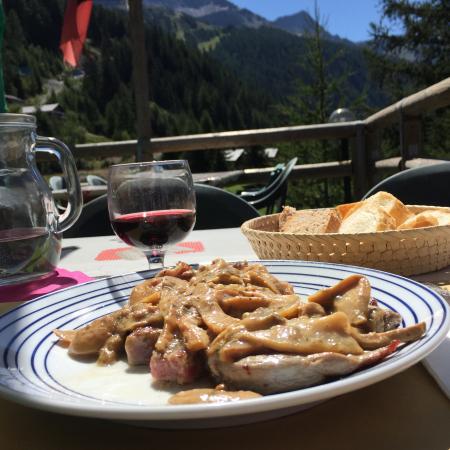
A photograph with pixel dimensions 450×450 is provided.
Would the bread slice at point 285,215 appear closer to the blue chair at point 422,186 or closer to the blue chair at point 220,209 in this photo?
the blue chair at point 220,209

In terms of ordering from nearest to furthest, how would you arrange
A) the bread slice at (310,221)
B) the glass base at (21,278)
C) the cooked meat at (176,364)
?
1. the cooked meat at (176,364)
2. the glass base at (21,278)
3. the bread slice at (310,221)

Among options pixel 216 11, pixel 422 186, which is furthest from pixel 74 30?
pixel 216 11

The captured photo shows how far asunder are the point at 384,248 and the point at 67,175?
0.75 m

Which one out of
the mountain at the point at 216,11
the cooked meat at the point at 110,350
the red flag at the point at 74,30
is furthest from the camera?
the mountain at the point at 216,11

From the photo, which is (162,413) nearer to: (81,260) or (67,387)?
(67,387)

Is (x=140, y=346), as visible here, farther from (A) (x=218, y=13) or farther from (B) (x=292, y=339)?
(A) (x=218, y=13)

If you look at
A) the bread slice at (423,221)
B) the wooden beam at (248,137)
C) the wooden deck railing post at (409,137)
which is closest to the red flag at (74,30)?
the wooden beam at (248,137)

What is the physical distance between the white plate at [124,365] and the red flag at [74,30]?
5753 mm

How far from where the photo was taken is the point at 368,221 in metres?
1.29

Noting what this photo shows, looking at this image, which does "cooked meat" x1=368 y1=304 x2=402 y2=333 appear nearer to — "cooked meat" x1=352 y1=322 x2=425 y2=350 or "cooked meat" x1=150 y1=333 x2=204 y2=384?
"cooked meat" x1=352 y1=322 x2=425 y2=350

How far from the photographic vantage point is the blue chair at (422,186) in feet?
8.51

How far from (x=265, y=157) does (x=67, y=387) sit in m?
11.3

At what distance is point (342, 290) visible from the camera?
73 centimetres

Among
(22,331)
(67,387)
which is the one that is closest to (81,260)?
(22,331)
